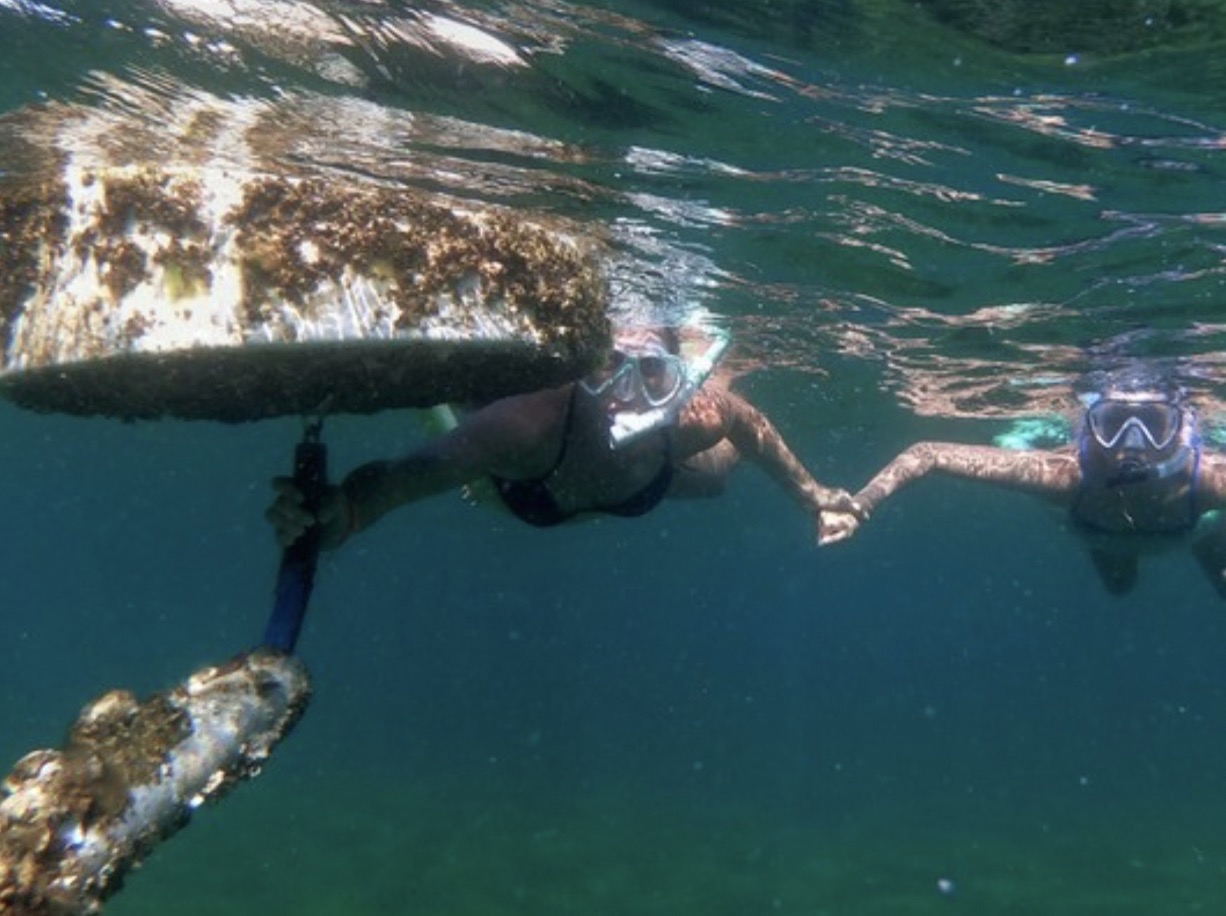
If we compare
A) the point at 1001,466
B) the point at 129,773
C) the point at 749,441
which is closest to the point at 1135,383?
the point at 1001,466

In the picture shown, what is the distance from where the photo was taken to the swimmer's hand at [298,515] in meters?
5.02

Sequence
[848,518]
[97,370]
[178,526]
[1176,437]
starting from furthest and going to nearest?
[178,526], [1176,437], [848,518], [97,370]

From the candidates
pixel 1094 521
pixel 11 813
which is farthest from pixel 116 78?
pixel 1094 521

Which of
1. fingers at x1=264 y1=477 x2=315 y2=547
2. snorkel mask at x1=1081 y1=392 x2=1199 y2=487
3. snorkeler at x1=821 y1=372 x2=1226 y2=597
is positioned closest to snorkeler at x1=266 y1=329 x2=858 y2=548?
fingers at x1=264 y1=477 x2=315 y2=547

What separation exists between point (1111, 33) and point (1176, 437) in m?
7.74

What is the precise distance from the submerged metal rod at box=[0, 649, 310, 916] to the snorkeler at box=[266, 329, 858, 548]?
1.09m

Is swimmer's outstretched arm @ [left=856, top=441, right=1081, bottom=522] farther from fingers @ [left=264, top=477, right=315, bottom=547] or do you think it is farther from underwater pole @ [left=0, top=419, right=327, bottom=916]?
underwater pole @ [left=0, top=419, right=327, bottom=916]

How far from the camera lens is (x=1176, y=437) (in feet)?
44.9

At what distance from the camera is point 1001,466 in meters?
13.6

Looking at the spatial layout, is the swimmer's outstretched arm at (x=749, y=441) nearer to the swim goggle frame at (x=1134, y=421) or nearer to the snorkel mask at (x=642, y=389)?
the snorkel mask at (x=642, y=389)

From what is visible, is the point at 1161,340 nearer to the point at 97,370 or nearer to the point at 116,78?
the point at 116,78

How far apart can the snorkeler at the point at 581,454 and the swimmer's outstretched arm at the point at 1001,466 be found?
2.60 metres

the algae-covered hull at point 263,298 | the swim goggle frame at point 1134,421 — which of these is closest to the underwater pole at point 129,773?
the algae-covered hull at point 263,298

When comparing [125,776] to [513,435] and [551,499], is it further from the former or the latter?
[551,499]
